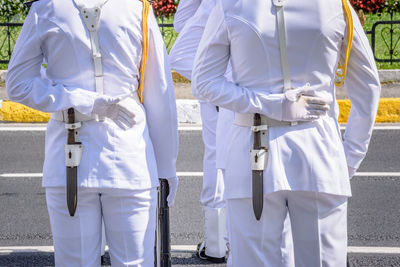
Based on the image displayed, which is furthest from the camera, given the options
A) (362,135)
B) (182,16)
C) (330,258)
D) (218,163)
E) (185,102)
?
(185,102)

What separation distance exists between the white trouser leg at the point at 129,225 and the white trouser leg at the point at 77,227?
5 cm

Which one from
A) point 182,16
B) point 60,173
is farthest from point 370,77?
point 182,16

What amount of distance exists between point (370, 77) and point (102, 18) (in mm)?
1104

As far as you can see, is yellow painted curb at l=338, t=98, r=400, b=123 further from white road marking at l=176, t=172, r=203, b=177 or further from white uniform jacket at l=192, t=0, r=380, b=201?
white uniform jacket at l=192, t=0, r=380, b=201

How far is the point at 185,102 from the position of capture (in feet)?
32.0

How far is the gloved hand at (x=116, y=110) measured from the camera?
3.35m

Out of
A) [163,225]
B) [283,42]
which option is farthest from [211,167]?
[283,42]

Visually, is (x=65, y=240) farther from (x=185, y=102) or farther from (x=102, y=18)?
(x=185, y=102)

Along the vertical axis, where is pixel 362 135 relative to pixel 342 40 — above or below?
below

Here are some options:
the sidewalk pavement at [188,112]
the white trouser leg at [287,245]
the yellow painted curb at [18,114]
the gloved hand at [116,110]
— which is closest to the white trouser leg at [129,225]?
the gloved hand at [116,110]

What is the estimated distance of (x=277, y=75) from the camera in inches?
126

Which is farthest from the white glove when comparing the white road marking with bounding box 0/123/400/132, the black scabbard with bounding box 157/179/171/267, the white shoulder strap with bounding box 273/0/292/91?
the white road marking with bounding box 0/123/400/132

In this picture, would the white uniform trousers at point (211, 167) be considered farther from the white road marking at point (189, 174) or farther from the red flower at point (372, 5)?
the red flower at point (372, 5)

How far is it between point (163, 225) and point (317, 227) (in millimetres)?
905
